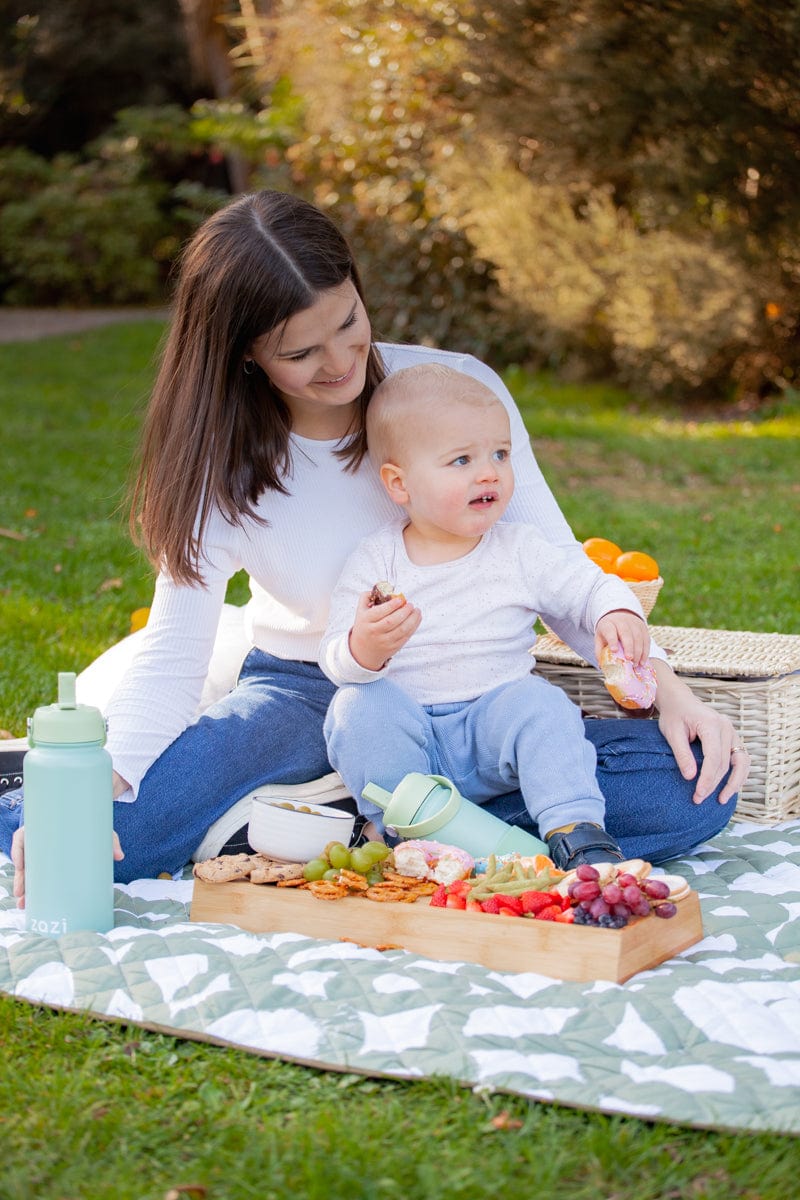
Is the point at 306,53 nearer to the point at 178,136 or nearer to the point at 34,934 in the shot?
the point at 178,136

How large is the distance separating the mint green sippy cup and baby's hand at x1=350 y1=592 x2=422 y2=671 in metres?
0.23

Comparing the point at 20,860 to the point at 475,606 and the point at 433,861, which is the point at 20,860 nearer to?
the point at 433,861

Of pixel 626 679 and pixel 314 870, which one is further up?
pixel 626 679

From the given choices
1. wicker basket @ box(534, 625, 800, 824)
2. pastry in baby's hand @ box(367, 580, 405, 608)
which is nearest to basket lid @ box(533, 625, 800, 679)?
wicker basket @ box(534, 625, 800, 824)

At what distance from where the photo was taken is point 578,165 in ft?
28.8

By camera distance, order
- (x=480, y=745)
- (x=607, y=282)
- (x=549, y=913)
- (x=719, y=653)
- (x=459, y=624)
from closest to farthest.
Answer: (x=549, y=913) < (x=480, y=745) < (x=459, y=624) < (x=719, y=653) < (x=607, y=282)

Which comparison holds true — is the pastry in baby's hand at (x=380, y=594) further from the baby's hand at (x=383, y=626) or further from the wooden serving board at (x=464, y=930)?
the wooden serving board at (x=464, y=930)

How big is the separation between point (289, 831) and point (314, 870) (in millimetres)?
124

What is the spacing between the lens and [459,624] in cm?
269

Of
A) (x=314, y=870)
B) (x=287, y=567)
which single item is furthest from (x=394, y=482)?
(x=314, y=870)

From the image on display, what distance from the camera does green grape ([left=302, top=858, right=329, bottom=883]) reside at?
2.36 m

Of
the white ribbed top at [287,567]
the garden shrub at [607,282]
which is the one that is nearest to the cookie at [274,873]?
the white ribbed top at [287,567]

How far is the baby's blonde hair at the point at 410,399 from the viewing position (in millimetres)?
2682

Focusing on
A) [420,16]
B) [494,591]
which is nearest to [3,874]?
[494,591]
